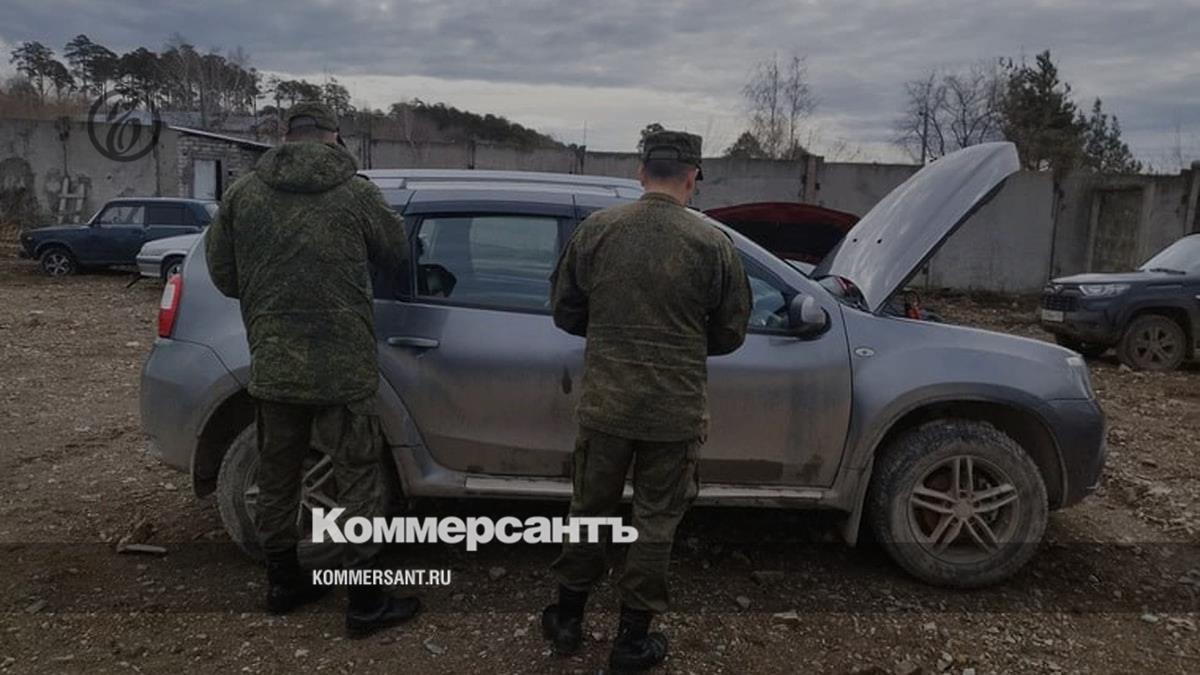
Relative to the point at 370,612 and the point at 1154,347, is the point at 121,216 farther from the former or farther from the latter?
the point at 1154,347

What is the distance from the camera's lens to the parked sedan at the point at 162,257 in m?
13.2

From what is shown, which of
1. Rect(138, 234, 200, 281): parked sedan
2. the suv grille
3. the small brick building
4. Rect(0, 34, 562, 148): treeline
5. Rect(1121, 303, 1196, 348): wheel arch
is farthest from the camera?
Rect(0, 34, 562, 148): treeline

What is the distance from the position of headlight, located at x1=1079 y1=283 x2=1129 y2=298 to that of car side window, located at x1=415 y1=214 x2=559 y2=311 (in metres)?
7.80

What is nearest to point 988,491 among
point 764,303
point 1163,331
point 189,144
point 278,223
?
point 764,303

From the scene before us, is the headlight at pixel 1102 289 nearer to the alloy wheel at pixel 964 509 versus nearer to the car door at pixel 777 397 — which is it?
the alloy wheel at pixel 964 509


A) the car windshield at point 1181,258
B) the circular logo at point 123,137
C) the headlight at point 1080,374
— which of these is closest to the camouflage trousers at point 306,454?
the headlight at point 1080,374

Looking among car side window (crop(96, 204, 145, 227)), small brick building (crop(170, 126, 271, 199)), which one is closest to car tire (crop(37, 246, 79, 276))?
car side window (crop(96, 204, 145, 227))

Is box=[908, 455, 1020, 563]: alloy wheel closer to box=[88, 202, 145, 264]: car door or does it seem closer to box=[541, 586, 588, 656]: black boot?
box=[541, 586, 588, 656]: black boot

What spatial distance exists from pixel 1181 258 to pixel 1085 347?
1387mm

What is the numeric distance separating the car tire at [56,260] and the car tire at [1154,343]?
16673 mm

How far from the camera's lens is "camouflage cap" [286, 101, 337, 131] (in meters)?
3.04

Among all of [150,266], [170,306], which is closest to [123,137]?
[150,266]

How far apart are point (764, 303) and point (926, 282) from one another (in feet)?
49.9

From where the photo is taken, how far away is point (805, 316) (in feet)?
10.7
